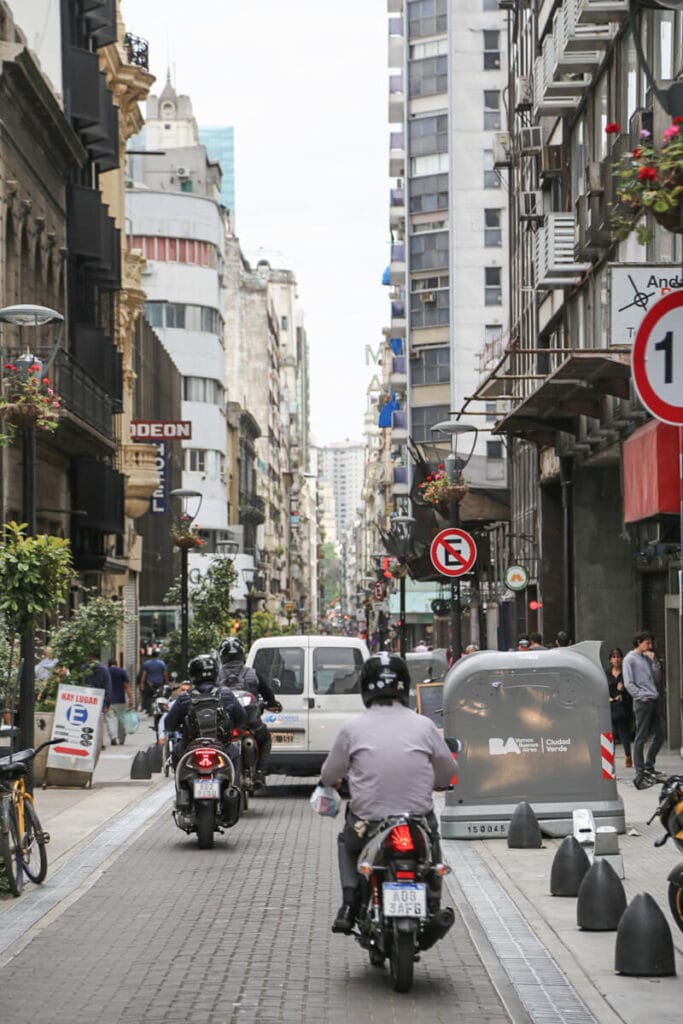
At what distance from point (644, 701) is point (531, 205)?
21.6 m

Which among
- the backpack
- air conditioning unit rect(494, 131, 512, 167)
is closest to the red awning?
the backpack

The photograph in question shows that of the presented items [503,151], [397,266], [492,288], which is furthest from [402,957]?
[397,266]

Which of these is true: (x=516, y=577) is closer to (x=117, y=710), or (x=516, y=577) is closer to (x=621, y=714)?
(x=117, y=710)

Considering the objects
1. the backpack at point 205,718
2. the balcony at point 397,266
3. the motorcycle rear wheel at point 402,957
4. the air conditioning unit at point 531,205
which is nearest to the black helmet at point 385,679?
the motorcycle rear wheel at point 402,957

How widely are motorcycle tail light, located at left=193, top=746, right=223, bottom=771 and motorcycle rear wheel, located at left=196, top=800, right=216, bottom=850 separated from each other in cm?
31

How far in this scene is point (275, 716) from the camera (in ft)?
79.0

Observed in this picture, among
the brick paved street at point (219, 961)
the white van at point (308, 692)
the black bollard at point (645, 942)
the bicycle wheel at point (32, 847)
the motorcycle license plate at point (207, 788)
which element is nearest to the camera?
the brick paved street at point (219, 961)

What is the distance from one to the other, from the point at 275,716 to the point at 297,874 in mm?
9032

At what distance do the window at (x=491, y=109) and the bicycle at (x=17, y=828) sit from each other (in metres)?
71.7

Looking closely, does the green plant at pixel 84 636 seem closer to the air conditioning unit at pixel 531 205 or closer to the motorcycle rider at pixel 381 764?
the air conditioning unit at pixel 531 205

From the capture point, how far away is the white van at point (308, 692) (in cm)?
2383

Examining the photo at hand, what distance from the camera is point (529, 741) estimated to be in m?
17.9

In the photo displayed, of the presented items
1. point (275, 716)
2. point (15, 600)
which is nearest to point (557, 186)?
point (275, 716)

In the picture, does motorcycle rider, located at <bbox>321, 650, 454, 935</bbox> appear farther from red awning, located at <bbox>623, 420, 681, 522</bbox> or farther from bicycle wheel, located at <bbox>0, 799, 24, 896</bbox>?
red awning, located at <bbox>623, 420, 681, 522</bbox>
